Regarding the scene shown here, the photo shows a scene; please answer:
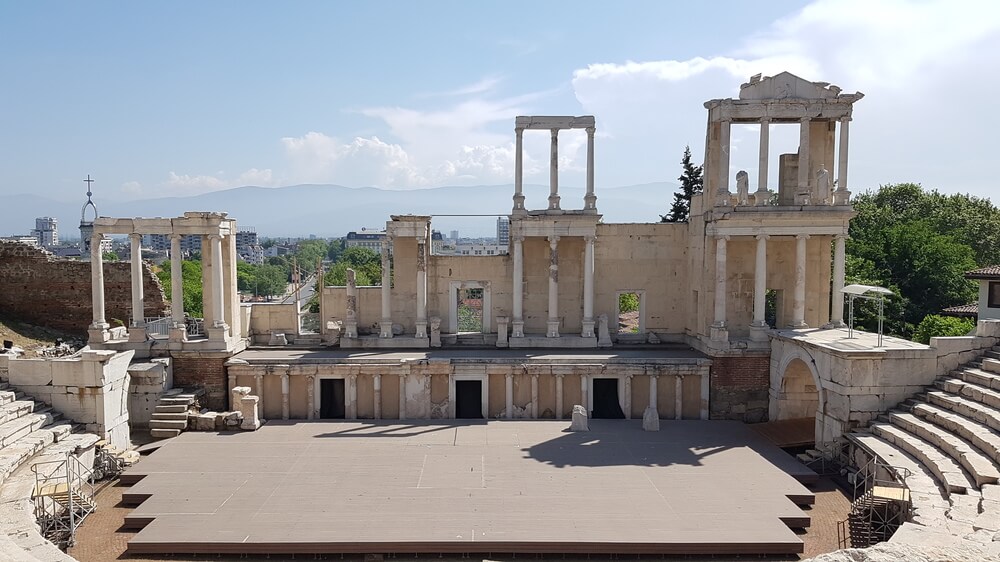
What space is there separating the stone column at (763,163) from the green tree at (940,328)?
29.3 feet

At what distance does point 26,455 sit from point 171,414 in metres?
4.92

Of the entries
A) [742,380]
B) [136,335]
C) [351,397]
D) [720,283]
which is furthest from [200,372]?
[742,380]

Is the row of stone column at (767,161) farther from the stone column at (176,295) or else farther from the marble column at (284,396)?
the stone column at (176,295)

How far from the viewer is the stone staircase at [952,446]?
1305 centimetres

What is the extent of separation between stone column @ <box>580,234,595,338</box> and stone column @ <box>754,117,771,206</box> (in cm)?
587

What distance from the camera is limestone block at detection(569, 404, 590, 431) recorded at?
2136cm

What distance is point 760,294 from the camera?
940 inches

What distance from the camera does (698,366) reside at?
23.4 meters

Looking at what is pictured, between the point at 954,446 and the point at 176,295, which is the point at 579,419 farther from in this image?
the point at 176,295

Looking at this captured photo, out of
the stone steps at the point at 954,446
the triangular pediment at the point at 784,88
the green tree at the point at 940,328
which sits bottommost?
the stone steps at the point at 954,446

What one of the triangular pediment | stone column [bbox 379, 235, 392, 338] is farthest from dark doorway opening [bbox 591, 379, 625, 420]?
the triangular pediment

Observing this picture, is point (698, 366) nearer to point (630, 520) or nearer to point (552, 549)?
point (630, 520)

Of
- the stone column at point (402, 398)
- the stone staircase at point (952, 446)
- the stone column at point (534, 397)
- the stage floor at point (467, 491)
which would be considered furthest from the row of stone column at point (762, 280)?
the stone column at point (402, 398)

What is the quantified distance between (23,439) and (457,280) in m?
14.4
